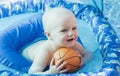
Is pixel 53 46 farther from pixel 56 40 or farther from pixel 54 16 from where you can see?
pixel 54 16

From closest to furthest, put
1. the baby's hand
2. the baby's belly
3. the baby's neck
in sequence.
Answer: the baby's hand
the baby's neck
the baby's belly

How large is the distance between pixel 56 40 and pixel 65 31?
7 centimetres

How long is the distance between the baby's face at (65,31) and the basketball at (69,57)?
0.04 metres

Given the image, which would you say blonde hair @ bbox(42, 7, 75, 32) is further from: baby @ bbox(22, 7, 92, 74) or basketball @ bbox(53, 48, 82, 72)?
basketball @ bbox(53, 48, 82, 72)

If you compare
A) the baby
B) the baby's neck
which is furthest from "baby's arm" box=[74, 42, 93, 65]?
the baby's neck

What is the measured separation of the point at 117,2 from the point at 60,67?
3.90ft

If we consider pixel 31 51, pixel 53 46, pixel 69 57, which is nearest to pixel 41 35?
pixel 31 51

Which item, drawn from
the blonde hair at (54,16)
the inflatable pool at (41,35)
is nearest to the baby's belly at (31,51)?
the inflatable pool at (41,35)

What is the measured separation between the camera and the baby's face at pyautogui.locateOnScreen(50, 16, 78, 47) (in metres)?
1.48

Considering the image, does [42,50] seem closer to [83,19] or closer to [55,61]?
[55,61]

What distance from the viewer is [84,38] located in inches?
73.7

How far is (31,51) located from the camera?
173 cm

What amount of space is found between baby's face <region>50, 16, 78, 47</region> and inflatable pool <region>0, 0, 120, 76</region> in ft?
0.52

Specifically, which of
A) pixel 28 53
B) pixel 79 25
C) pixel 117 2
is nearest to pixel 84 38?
pixel 79 25
